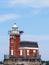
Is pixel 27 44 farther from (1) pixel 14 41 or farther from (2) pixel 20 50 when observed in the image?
(1) pixel 14 41

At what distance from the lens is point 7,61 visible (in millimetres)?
80500

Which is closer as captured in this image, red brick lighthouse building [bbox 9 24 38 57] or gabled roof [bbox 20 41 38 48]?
red brick lighthouse building [bbox 9 24 38 57]

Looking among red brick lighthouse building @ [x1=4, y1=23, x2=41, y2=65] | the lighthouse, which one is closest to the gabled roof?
red brick lighthouse building @ [x1=4, y1=23, x2=41, y2=65]

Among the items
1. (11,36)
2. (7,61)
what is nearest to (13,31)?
(11,36)

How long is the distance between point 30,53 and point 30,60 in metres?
1.41

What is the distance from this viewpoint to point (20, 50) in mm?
81375

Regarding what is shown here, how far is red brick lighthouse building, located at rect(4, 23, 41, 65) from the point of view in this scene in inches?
3174

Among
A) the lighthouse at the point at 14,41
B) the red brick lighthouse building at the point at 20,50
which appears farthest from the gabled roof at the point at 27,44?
the lighthouse at the point at 14,41

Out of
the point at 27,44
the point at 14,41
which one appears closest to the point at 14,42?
the point at 14,41

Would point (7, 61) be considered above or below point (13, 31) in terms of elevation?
below

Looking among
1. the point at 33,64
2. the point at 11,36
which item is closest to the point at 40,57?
the point at 33,64

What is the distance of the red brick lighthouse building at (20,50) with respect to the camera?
265ft

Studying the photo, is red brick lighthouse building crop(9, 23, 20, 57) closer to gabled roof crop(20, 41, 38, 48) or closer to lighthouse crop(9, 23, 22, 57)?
lighthouse crop(9, 23, 22, 57)

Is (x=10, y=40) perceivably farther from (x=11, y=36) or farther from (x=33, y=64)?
(x=33, y=64)
